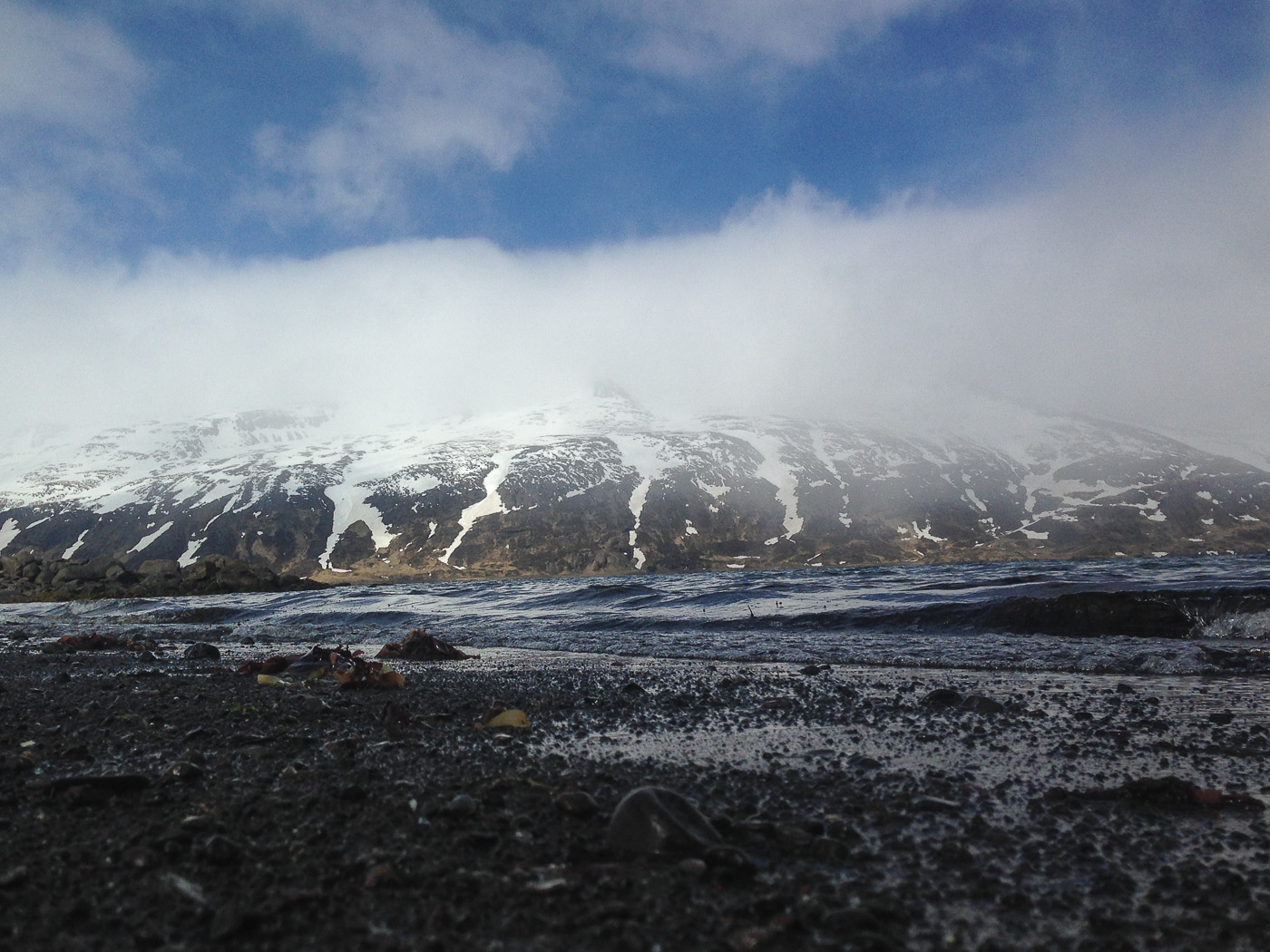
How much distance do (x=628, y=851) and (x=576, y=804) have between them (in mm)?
632

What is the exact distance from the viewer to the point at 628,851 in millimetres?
3479

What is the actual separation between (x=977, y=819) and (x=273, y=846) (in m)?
4.08

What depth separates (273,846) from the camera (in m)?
3.52

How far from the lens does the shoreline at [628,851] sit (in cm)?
274

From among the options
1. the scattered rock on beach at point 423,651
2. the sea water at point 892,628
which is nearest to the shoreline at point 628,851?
the sea water at point 892,628

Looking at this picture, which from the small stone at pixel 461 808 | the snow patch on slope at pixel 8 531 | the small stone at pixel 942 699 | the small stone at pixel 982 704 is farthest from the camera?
the snow patch on slope at pixel 8 531

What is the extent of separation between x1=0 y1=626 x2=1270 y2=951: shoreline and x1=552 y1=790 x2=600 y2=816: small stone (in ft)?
0.11

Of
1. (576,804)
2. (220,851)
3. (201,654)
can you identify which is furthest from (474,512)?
(220,851)

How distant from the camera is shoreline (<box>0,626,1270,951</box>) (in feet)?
8.99

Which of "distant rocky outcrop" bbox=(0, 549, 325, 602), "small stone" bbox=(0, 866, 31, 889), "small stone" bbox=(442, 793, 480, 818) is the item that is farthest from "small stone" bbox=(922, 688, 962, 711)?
"distant rocky outcrop" bbox=(0, 549, 325, 602)

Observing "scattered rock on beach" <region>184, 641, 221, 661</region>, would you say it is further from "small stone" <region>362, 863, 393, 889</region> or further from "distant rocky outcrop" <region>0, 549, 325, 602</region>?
"distant rocky outcrop" <region>0, 549, 325, 602</region>

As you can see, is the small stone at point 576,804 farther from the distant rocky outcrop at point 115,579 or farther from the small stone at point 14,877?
the distant rocky outcrop at point 115,579

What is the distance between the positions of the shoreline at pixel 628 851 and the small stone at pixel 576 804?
3 cm

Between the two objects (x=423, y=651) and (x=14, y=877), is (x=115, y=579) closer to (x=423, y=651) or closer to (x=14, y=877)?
(x=423, y=651)
